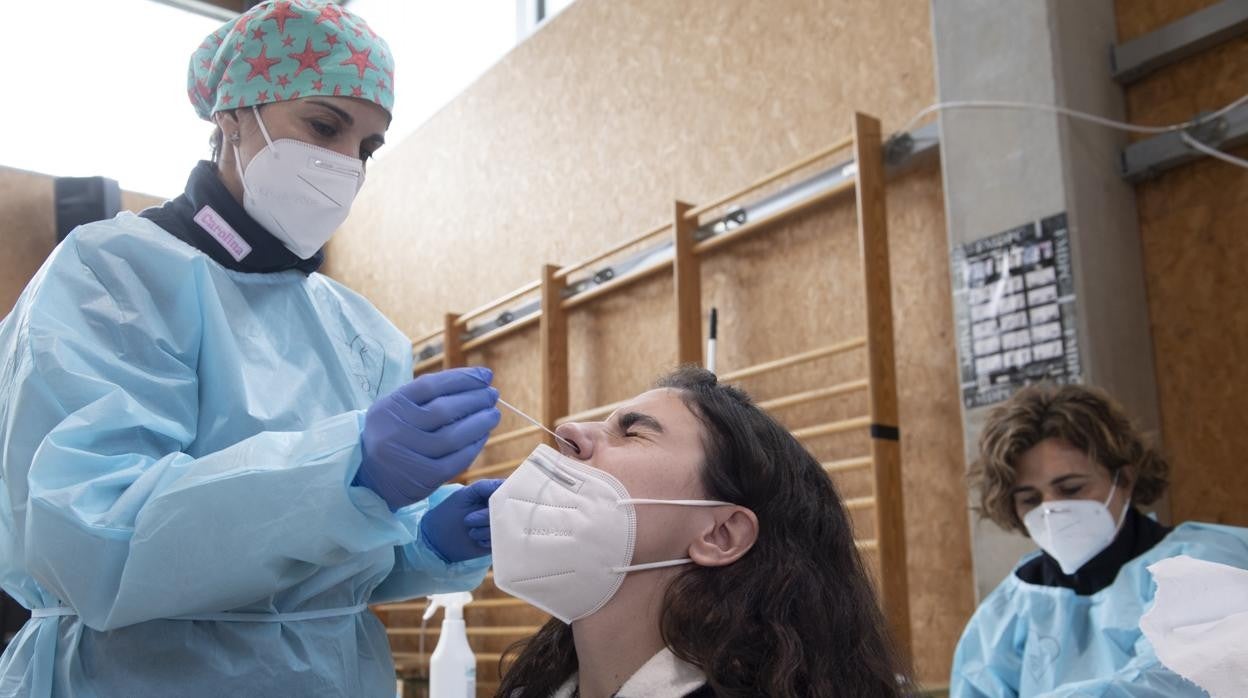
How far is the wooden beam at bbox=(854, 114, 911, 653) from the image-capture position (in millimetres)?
2600

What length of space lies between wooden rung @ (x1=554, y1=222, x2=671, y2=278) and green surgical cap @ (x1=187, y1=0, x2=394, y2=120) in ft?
7.10

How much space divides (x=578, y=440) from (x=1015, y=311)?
1510 millimetres

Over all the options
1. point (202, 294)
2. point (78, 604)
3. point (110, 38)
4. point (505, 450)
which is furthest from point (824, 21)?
point (110, 38)

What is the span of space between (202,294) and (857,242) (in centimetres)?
209

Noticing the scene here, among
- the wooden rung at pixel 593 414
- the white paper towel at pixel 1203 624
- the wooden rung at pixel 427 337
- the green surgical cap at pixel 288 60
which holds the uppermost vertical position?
the wooden rung at pixel 427 337

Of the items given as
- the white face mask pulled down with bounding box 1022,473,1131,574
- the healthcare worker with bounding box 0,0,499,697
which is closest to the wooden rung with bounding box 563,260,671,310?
the white face mask pulled down with bounding box 1022,473,1131,574

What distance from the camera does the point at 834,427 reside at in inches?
113

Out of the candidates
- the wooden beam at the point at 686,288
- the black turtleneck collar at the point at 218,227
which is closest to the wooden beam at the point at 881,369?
the wooden beam at the point at 686,288

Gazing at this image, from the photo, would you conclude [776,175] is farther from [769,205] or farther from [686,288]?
[686,288]

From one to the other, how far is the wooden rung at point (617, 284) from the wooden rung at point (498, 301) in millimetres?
172

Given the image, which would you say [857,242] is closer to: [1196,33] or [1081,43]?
[1081,43]

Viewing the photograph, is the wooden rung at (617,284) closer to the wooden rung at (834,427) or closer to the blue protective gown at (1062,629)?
the wooden rung at (834,427)

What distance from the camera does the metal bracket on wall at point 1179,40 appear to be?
2369mm

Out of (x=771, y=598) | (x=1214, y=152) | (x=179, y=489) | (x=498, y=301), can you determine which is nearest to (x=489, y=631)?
(x=498, y=301)
